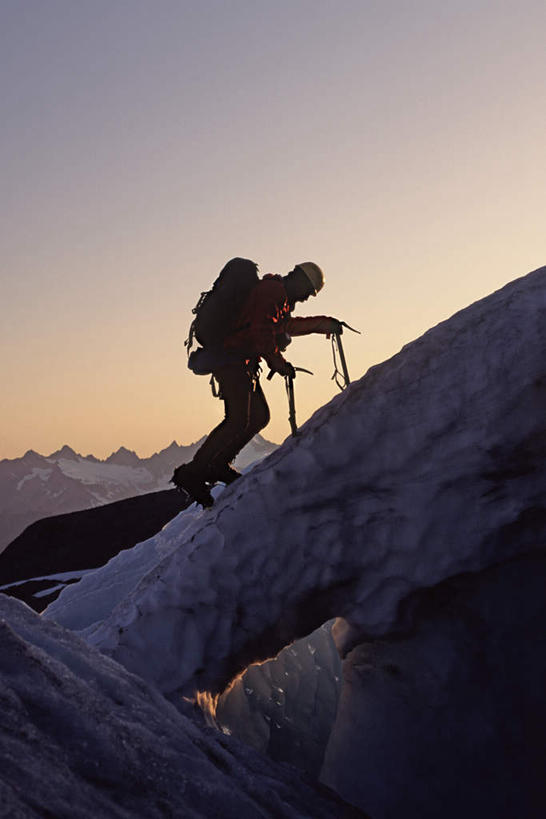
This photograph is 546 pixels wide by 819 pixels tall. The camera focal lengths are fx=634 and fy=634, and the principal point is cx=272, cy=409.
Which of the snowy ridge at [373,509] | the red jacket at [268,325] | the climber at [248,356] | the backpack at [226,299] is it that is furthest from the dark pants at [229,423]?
the snowy ridge at [373,509]

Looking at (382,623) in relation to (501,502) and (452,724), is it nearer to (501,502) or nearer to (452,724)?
(452,724)

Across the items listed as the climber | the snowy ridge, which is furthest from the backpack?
the snowy ridge

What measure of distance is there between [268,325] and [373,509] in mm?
1914

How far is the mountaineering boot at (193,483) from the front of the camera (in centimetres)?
578

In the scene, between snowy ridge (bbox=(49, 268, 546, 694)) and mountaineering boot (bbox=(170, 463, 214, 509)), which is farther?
mountaineering boot (bbox=(170, 463, 214, 509))

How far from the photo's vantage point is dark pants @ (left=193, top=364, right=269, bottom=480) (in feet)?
18.8

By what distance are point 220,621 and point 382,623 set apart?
3.92 ft

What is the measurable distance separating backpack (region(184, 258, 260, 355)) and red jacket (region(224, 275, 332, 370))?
2.4 inches

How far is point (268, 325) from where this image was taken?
18.1 ft

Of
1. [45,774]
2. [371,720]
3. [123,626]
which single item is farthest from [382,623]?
[45,774]

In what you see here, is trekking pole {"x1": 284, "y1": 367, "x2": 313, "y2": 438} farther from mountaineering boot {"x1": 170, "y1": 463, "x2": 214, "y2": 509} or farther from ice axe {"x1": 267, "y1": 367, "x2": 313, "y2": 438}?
mountaineering boot {"x1": 170, "y1": 463, "x2": 214, "y2": 509}

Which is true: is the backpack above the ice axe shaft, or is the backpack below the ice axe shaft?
above

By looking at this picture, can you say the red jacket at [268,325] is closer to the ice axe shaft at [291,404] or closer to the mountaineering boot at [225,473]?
the ice axe shaft at [291,404]

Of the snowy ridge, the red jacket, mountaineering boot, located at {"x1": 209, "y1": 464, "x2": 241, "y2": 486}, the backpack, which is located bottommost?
the snowy ridge
